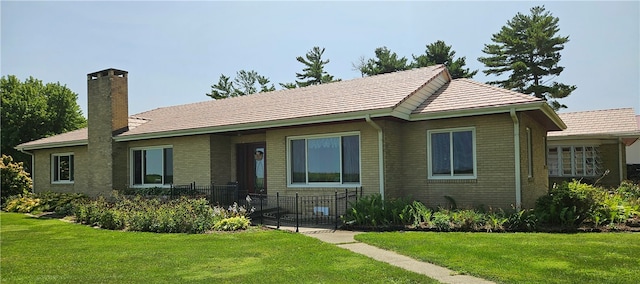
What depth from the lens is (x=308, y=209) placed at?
15.1 meters

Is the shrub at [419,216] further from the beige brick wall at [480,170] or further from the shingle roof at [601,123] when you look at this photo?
the shingle roof at [601,123]

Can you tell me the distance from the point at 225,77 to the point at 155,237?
4247 cm

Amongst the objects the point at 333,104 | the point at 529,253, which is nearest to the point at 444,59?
the point at 333,104

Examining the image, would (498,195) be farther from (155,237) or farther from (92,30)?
(92,30)

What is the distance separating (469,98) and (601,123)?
11221 millimetres

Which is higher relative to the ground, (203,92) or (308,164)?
(203,92)

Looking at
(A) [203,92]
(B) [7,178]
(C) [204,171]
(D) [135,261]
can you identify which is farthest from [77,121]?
(D) [135,261]

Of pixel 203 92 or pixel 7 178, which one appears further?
pixel 203 92

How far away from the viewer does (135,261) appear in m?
8.24

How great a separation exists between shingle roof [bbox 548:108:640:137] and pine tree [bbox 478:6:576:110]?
43.9ft

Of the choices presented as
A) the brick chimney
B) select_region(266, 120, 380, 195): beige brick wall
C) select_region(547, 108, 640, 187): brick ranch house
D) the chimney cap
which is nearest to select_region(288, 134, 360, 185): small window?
select_region(266, 120, 380, 195): beige brick wall

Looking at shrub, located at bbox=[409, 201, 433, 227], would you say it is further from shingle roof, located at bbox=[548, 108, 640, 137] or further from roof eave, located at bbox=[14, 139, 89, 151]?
roof eave, located at bbox=[14, 139, 89, 151]

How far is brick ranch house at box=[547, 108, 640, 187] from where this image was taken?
19.8 meters

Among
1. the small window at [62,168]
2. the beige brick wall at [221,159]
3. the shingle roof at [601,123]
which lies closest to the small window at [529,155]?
the shingle roof at [601,123]
